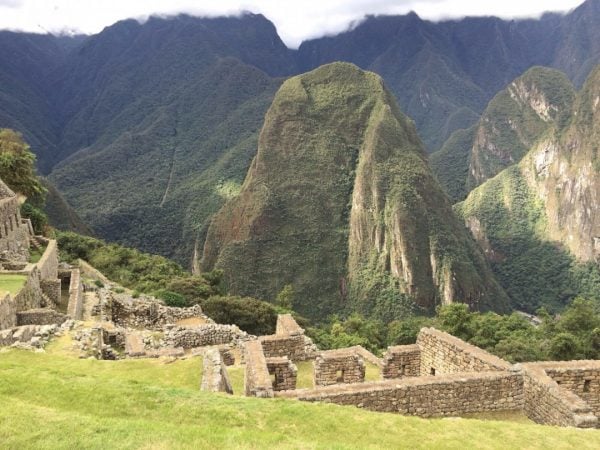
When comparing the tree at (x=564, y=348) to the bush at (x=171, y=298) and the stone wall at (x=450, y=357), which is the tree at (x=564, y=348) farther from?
the stone wall at (x=450, y=357)

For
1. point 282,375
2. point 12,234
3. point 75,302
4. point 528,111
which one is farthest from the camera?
point 528,111

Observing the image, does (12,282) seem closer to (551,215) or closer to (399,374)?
(399,374)

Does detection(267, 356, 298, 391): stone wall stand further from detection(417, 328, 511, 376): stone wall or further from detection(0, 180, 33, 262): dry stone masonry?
detection(0, 180, 33, 262): dry stone masonry

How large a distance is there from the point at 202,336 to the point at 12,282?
6109 mm

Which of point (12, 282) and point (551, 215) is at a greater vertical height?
point (551, 215)

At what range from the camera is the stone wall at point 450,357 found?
28.5 feet

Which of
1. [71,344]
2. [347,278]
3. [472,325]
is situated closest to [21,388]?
[71,344]

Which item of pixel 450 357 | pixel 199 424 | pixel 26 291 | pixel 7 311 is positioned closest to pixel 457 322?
pixel 26 291

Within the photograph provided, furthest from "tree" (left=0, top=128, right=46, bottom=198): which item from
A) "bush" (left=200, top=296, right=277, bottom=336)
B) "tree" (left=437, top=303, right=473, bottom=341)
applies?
"tree" (left=437, top=303, right=473, bottom=341)

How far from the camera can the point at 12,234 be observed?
23469 millimetres

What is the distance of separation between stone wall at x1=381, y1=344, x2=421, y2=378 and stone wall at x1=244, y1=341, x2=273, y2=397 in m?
2.78

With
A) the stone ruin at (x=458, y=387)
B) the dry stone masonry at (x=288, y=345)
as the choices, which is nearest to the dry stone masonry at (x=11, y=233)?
the dry stone masonry at (x=288, y=345)

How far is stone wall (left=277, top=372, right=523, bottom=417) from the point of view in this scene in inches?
288

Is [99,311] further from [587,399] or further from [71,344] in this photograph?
[587,399]
